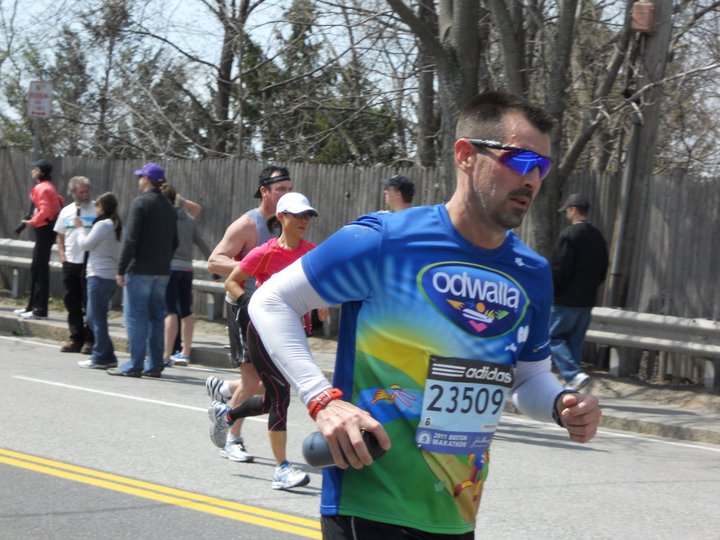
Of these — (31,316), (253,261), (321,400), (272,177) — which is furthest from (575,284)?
(321,400)

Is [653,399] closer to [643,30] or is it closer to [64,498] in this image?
[643,30]

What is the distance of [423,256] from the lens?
307 cm

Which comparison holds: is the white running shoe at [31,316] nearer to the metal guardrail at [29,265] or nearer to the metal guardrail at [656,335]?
the metal guardrail at [29,265]

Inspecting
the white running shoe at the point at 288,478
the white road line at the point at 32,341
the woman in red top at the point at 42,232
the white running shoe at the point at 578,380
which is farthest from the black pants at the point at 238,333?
the woman in red top at the point at 42,232

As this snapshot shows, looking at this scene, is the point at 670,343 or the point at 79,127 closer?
the point at 670,343

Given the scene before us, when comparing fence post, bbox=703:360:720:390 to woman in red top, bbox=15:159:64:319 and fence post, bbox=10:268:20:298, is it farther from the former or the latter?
fence post, bbox=10:268:20:298

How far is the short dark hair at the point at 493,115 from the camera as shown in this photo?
310cm

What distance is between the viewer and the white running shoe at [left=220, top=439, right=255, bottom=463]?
7.97 metres

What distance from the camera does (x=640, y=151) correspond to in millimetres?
13023

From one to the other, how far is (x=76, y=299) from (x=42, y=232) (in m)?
2.77

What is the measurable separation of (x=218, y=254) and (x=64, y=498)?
236 cm

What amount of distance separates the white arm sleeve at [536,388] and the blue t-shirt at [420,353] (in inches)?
6.3

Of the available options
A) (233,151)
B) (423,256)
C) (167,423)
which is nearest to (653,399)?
(167,423)

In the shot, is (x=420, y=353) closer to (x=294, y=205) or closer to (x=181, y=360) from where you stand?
(x=294, y=205)
